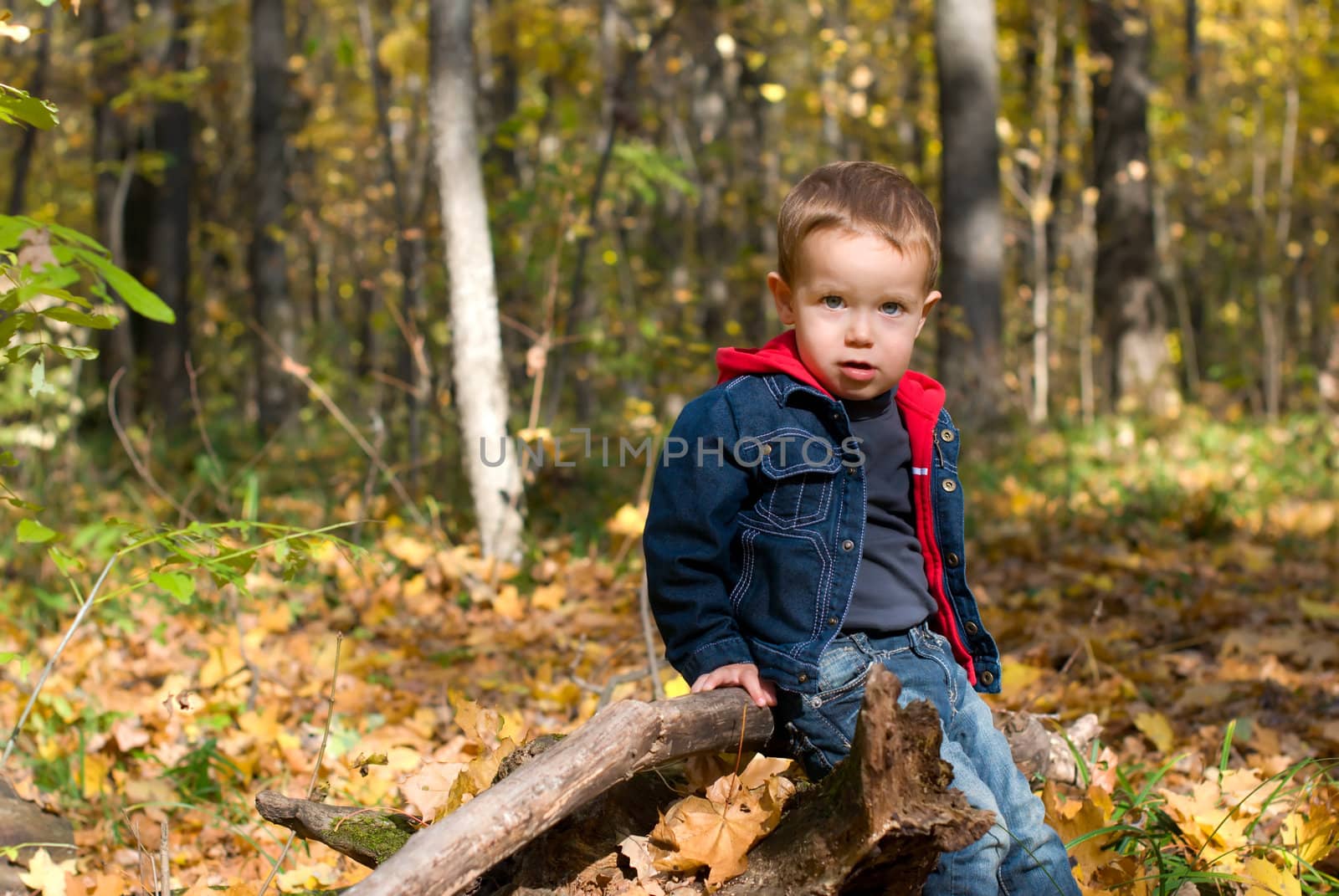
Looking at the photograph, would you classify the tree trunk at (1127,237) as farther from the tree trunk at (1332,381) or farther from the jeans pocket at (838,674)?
the jeans pocket at (838,674)

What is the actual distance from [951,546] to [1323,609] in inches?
→ 124

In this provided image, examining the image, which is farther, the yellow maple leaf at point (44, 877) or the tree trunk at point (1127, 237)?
the tree trunk at point (1127, 237)

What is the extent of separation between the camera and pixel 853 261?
2170 millimetres

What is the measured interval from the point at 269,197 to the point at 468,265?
606 cm

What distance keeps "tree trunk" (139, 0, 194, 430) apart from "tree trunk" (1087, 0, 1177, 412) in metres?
9.10

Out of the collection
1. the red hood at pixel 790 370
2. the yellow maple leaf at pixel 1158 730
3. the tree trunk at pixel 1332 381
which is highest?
the red hood at pixel 790 370

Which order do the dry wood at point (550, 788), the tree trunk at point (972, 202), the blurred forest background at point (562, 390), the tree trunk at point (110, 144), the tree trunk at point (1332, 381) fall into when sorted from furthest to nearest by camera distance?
the tree trunk at point (110, 144), the tree trunk at point (972, 202), the tree trunk at point (1332, 381), the blurred forest background at point (562, 390), the dry wood at point (550, 788)

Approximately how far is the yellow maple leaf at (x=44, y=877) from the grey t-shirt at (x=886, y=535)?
1781 millimetres

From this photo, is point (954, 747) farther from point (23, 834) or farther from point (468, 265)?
point (468, 265)

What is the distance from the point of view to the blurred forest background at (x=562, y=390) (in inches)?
140

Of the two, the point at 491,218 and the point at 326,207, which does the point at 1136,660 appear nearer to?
the point at 491,218

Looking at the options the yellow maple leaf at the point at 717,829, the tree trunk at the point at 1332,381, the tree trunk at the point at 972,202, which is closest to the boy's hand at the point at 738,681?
the yellow maple leaf at the point at 717,829

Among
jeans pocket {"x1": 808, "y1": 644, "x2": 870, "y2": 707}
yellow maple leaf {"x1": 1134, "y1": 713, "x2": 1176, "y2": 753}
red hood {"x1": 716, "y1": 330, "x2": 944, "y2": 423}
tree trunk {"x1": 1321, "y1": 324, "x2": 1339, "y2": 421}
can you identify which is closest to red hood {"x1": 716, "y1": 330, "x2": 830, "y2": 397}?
red hood {"x1": 716, "y1": 330, "x2": 944, "y2": 423}

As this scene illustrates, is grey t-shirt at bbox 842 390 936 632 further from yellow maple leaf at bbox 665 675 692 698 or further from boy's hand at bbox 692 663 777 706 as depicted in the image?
yellow maple leaf at bbox 665 675 692 698
